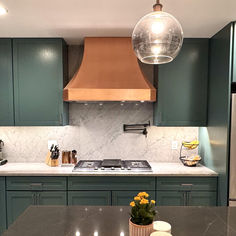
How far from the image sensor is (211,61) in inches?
93.5

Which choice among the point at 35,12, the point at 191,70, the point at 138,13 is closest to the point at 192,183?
the point at 191,70

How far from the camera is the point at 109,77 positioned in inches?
90.5

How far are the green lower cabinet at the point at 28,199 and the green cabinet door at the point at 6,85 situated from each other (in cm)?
88

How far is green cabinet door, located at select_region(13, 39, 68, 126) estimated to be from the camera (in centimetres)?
241

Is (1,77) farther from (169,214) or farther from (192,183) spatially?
(192,183)

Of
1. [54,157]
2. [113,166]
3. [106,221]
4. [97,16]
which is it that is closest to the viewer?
[106,221]

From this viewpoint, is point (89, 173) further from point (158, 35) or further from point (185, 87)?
point (158, 35)

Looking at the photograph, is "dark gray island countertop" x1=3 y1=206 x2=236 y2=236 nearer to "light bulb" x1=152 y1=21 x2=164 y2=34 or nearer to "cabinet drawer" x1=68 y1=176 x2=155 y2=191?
"cabinet drawer" x1=68 y1=176 x2=155 y2=191

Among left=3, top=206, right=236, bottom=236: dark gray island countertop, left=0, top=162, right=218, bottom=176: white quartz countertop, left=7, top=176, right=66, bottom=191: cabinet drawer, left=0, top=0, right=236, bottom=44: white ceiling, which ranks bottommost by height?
left=7, top=176, right=66, bottom=191: cabinet drawer

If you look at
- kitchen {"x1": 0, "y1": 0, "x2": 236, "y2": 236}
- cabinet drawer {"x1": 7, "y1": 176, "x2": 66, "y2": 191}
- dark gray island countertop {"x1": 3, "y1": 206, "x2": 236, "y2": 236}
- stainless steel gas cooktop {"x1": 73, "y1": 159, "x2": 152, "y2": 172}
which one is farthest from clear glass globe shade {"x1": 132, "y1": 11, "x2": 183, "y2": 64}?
cabinet drawer {"x1": 7, "y1": 176, "x2": 66, "y2": 191}

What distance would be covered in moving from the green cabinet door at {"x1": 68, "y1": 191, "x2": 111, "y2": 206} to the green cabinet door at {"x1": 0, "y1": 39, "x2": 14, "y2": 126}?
1.21m

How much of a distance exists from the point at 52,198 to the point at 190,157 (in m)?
1.80

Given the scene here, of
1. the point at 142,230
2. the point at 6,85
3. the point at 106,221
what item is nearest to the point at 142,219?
the point at 142,230

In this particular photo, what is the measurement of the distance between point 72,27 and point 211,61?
169 centimetres
